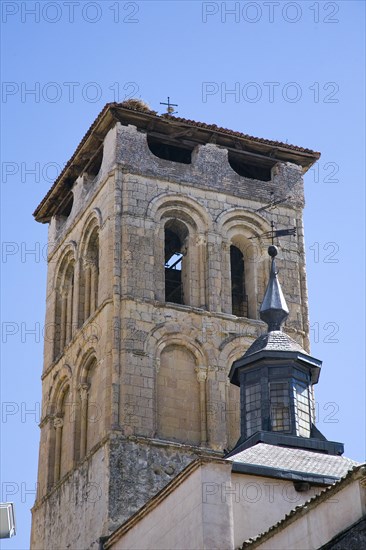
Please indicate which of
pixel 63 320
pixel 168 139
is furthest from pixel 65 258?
pixel 168 139

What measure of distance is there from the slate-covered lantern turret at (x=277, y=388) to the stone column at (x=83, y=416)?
4.52m

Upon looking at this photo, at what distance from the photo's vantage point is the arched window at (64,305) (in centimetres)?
3881

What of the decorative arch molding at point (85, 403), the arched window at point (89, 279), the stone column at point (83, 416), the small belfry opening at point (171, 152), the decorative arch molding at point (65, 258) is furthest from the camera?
the decorative arch molding at point (65, 258)

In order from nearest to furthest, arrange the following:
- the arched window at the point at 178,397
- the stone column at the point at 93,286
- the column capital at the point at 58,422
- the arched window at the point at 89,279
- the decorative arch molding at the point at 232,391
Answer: the arched window at the point at 178,397
the decorative arch molding at the point at 232,391
the column capital at the point at 58,422
the stone column at the point at 93,286
the arched window at the point at 89,279

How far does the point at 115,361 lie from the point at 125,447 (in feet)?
8.03

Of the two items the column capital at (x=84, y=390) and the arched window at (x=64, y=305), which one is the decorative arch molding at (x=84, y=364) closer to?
the column capital at (x=84, y=390)

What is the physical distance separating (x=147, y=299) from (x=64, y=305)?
474cm

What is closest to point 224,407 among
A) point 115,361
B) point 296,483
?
point 115,361

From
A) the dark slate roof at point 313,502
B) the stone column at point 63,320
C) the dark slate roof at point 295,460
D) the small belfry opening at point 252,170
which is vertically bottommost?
the dark slate roof at point 313,502

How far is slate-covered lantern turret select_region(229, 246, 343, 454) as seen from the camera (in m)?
30.9

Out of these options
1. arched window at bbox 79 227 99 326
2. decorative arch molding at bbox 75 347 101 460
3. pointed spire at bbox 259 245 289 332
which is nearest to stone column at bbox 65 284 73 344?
arched window at bbox 79 227 99 326

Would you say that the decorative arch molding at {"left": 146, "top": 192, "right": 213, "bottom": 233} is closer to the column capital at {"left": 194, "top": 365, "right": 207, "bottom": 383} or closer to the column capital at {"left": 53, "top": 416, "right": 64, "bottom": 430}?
the column capital at {"left": 194, "top": 365, "right": 207, "bottom": 383}

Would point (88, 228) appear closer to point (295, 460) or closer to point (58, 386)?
point (58, 386)

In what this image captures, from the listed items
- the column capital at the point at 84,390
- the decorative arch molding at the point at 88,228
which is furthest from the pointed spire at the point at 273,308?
the decorative arch molding at the point at 88,228
